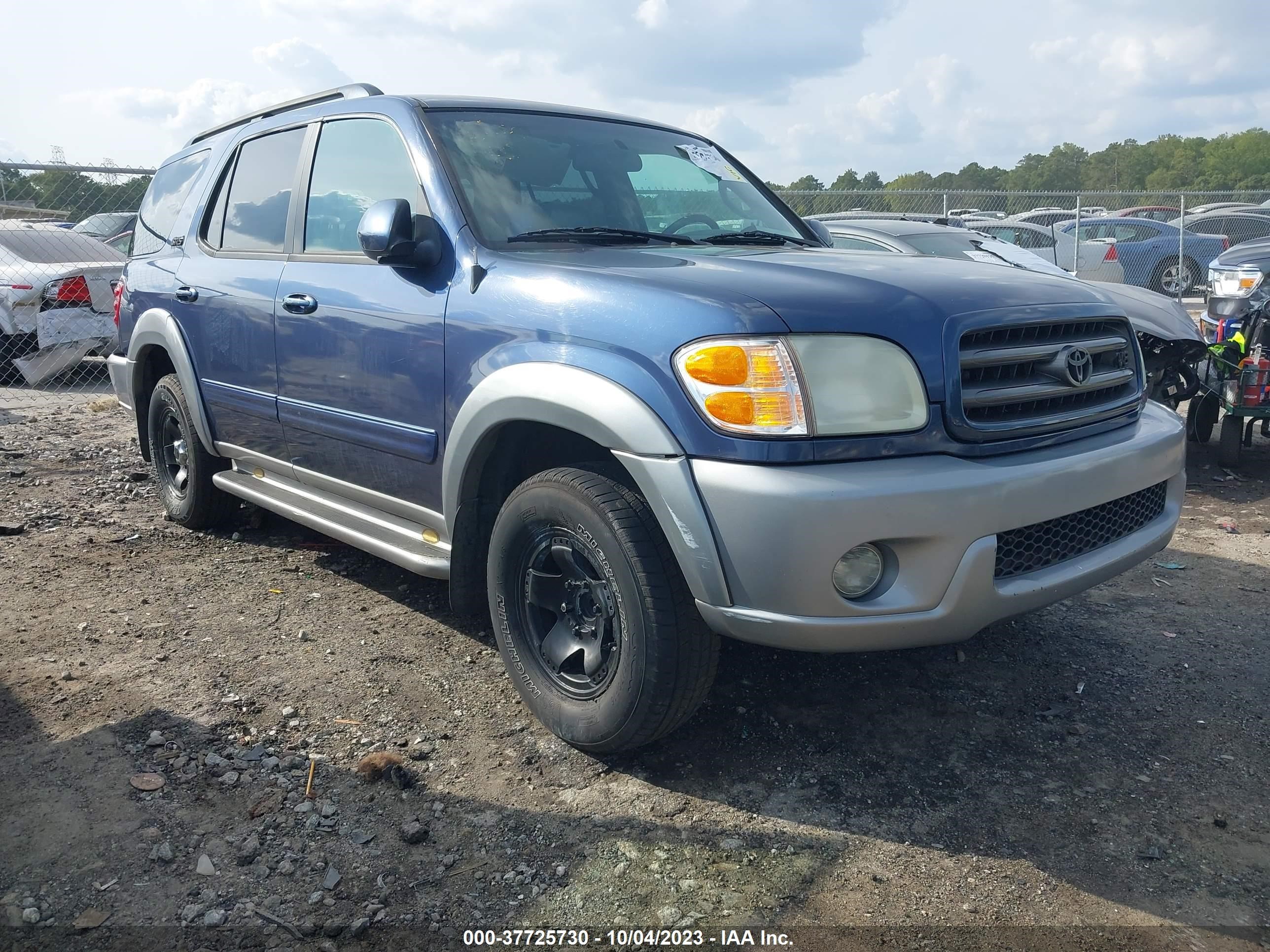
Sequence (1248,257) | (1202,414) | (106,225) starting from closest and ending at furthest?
(1202,414) < (1248,257) < (106,225)

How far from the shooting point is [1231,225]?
17469mm

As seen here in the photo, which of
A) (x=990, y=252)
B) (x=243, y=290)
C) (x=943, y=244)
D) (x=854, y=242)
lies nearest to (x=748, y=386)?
(x=243, y=290)

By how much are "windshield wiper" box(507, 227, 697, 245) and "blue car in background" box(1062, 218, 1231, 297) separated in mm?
15165

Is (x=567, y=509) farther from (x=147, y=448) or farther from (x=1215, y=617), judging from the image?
(x=147, y=448)

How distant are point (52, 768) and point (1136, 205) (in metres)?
21.5

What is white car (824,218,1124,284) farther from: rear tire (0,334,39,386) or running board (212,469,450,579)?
rear tire (0,334,39,386)

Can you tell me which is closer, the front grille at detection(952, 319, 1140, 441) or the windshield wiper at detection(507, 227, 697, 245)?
the front grille at detection(952, 319, 1140, 441)

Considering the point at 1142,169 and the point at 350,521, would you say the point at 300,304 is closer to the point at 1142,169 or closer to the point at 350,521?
the point at 350,521

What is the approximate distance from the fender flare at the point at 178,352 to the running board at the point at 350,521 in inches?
10.4

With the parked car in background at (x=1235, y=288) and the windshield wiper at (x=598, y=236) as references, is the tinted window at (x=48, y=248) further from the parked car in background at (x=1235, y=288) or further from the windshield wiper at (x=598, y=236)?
the parked car in background at (x=1235, y=288)

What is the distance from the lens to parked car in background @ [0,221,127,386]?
969 centimetres

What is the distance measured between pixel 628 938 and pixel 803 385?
1.30 m

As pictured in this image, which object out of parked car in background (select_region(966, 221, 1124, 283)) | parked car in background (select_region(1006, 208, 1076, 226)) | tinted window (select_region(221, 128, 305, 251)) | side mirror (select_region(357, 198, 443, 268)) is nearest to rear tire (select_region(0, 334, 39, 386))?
tinted window (select_region(221, 128, 305, 251))

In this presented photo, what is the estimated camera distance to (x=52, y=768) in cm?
291
